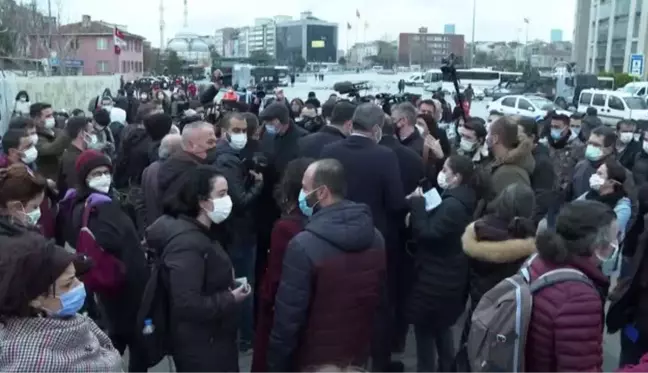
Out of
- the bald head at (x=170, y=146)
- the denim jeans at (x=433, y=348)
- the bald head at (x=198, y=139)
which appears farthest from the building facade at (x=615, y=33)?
the bald head at (x=198, y=139)

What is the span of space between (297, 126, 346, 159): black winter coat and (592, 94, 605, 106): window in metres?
25.8

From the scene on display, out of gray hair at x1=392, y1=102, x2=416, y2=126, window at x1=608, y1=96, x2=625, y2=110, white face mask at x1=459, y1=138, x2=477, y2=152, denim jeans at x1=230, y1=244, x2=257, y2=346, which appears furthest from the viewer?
window at x1=608, y1=96, x2=625, y2=110

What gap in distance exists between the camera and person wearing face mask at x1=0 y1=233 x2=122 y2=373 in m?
2.15

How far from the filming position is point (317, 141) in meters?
5.20

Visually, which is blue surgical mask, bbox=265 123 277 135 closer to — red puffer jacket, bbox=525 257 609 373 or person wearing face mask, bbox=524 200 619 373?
person wearing face mask, bbox=524 200 619 373

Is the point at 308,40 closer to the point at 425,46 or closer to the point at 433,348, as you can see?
the point at 425,46

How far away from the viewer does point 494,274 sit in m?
3.46

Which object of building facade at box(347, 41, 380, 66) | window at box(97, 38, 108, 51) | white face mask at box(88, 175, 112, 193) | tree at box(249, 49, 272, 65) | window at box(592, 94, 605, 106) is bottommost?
window at box(592, 94, 605, 106)

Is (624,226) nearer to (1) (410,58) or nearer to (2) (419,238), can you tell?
(2) (419,238)

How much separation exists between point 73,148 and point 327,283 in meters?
3.48

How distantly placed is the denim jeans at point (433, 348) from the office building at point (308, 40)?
126 meters

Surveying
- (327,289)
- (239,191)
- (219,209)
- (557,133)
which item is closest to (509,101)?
(557,133)

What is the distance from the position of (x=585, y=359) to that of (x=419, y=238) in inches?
72.0

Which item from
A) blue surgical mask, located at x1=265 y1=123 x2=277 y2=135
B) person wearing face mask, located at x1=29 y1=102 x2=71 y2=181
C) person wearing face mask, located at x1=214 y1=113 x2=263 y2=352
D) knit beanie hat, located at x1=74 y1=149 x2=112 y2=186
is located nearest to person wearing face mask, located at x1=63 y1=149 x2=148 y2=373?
knit beanie hat, located at x1=74 y1=149 x2=112 y2=186
